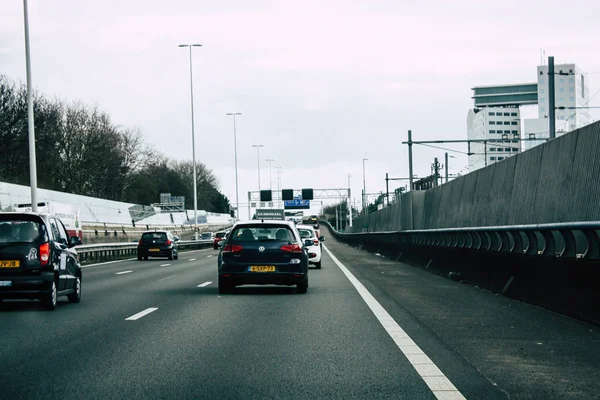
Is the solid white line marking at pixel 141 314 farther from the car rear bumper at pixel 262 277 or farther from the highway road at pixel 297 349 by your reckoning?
the car rear bumper at pixel 262 277

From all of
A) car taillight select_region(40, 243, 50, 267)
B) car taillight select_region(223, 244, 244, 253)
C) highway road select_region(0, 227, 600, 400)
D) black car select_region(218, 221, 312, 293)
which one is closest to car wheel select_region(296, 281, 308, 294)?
black car select_region(218, 221, 312, 293)

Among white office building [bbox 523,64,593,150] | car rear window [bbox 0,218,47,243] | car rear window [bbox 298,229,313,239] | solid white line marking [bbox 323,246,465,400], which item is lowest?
solid white line marking [bbox 323,246,465,400]

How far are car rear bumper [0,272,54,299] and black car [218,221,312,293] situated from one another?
3865 millimetres

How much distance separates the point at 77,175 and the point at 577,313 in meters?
79.4

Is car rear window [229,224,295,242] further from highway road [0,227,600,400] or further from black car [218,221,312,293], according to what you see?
highway road [0,227,600,400]

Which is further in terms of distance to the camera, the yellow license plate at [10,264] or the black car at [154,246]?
the black car at [154,246]

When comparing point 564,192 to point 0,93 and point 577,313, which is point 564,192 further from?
point 0,93

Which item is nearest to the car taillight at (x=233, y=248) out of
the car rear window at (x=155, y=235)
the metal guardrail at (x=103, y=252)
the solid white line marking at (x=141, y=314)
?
the solid white line marking at (x=141, y=314)

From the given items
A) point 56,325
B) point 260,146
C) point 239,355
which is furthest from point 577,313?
point 260,146

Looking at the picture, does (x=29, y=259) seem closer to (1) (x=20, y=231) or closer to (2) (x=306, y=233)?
(1) (x=20, y=231)

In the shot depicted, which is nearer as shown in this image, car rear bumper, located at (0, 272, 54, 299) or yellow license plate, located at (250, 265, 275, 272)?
car rear bumper, located at (0, 272, 54, 299)

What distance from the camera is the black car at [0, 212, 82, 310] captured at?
44.7 feet

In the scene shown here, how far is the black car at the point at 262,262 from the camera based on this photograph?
16.6 metres

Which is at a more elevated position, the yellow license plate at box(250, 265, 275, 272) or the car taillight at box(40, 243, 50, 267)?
the car taillight at box(40, 243, 50, 267)
